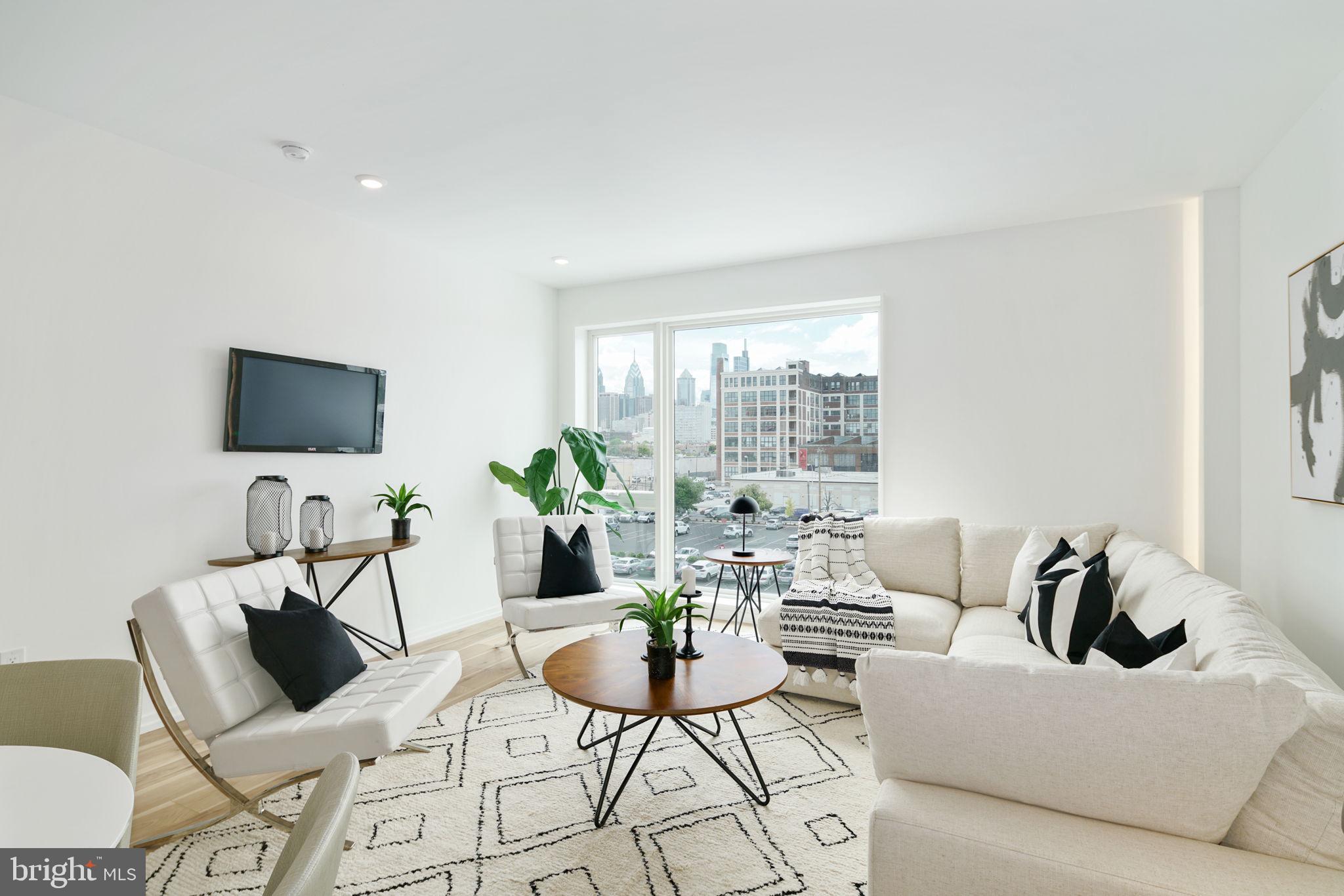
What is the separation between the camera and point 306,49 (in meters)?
2.27

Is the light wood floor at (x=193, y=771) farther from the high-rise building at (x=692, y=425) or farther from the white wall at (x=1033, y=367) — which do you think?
the white wall at (x=1033, y=367)

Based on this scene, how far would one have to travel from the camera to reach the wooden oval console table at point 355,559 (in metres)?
3.25

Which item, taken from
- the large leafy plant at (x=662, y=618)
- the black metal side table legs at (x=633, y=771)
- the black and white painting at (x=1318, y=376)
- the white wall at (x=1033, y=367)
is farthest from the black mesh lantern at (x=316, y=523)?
the black and white painting at (x=1318, y=376)

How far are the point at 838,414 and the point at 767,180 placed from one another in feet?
6.53

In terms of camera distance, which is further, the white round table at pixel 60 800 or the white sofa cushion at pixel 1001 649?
the white sofa cushion at pixel 1001 649

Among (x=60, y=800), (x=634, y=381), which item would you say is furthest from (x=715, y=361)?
(x=60, y=800)

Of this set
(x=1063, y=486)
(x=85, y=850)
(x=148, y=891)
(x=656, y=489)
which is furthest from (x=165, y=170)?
(x=1063, y=486)

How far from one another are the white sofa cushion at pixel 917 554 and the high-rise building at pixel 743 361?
178 cm

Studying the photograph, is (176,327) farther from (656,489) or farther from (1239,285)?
(1239,285)

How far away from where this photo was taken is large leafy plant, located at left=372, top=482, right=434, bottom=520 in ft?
13.1

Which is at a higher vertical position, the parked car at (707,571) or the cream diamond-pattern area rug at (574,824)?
the parked car at (707,571)

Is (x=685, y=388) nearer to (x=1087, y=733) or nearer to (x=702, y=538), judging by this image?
(x=702, y=538)

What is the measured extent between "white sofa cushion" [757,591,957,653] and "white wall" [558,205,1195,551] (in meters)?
0.97

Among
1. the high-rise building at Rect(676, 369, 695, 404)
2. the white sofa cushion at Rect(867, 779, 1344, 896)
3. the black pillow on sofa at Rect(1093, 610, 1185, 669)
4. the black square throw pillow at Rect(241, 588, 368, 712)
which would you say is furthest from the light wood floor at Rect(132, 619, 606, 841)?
the black pillow on sofa at Rect(1093, 610, 1185, 669)
